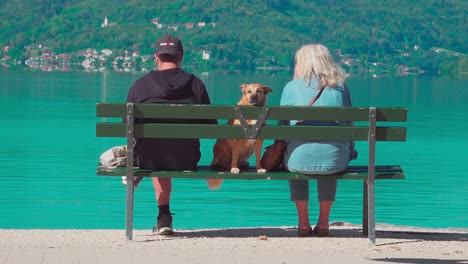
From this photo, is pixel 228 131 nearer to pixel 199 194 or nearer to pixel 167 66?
pixel 167 66

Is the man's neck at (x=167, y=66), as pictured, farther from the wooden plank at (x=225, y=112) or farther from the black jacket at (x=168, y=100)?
the wooden plank at (x=225, y=112)

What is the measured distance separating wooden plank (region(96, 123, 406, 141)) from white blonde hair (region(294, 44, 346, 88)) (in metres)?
0.40

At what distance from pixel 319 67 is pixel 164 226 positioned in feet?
5.04

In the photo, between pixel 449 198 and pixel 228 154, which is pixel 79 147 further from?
pixel 228 154

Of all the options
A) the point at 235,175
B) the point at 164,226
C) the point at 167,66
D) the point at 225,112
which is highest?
the point at 167,66

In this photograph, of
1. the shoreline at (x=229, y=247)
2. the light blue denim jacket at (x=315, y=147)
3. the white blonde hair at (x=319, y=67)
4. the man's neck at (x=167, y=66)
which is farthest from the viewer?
the man's neck at (x=167, y=66)

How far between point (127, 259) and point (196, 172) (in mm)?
1261

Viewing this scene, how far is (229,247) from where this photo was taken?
7586mm

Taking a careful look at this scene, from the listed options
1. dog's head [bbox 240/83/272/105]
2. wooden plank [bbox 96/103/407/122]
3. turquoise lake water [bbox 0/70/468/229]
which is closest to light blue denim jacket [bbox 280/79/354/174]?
dog's head [bbox 240/83/272/105]

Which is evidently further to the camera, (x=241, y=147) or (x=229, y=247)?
(x=241, y=147)

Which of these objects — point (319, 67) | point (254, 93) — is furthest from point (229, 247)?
point (319, 67)

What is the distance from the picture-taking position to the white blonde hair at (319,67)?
831 centimetres

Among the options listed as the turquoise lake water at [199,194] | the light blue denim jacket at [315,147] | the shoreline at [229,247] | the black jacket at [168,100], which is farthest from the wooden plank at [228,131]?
the turquoise lake water at [199,194]

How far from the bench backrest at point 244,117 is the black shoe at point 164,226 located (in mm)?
650
